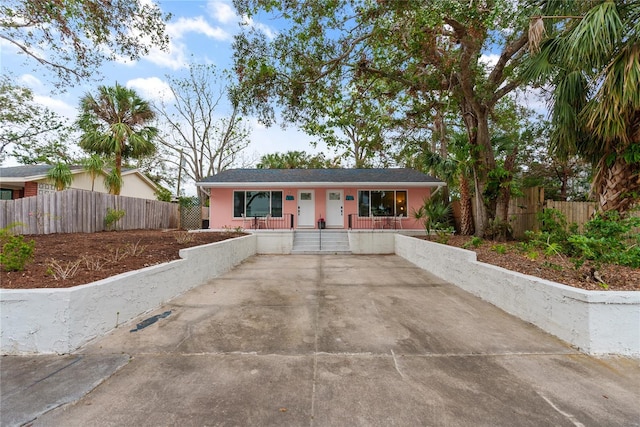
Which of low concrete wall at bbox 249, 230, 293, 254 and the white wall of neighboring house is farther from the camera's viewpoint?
the white wall of neighboring house

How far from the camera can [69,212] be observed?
8039mm

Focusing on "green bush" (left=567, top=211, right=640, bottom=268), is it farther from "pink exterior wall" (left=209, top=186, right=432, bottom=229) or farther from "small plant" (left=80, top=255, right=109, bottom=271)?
"pink exterior wall" (left=209, top=186, right=432, bottom=229)

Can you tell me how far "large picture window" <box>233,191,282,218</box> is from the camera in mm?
12773

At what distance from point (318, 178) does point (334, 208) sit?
1.64 meters

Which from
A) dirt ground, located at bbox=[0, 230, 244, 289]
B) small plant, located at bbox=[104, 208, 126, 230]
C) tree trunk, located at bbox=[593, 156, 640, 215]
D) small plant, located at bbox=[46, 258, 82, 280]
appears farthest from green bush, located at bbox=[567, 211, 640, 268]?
small plant, located at bbox=[104, 208, 126, 230]

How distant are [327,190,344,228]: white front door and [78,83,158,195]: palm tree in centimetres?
997

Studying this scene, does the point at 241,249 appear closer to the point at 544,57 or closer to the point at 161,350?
the point at 161,350

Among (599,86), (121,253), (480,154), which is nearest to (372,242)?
(480,154)

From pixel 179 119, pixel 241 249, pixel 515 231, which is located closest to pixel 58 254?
pixel 241 249

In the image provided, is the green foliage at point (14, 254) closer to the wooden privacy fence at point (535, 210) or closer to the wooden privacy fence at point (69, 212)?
the wooden privacy fence at point (69, 212)

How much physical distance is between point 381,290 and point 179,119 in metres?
21.3

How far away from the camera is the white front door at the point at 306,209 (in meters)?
12.8

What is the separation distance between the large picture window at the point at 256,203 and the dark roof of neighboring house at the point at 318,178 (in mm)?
669

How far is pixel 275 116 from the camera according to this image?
7.72 meters
